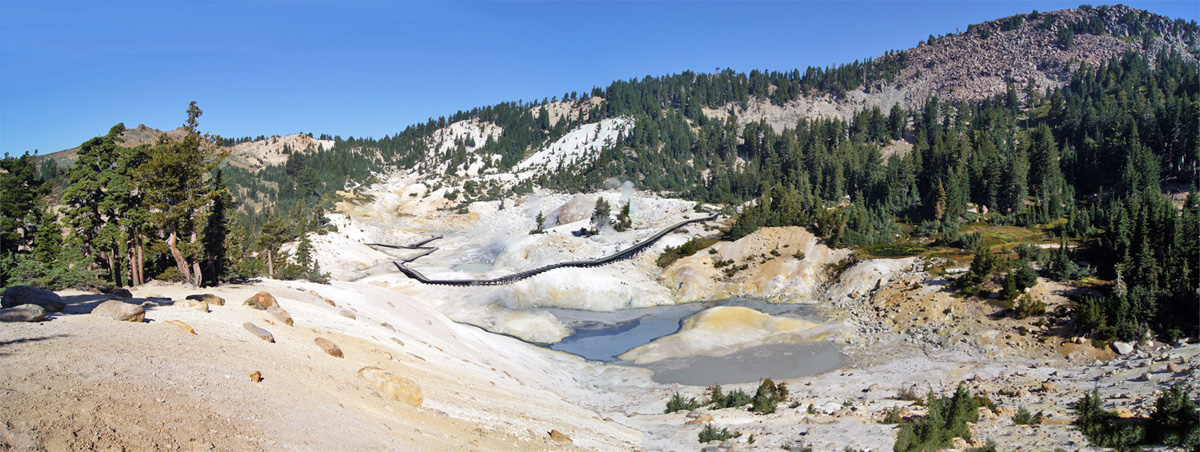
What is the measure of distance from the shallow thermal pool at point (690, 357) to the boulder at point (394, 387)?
21.6 metres

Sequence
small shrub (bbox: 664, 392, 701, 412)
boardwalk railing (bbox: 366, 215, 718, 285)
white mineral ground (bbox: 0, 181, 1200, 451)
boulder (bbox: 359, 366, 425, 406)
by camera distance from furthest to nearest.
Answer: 1. boardwalk railing (bbox: 366, 215, 718, 285)
2. small shrub (bbox: 664, 392, 701, 412)
3. boulder (bbox: 359, 366, 425, 406)
4. white mineral ground (bbox: 0, 181, 1200, 451)

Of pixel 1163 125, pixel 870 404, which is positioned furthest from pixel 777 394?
pixel 1163 125

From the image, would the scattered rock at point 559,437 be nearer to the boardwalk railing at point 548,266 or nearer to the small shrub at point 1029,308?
the small shrub at point 1029,308

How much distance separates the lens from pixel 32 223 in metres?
42.3

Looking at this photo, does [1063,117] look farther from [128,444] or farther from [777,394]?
[128,444]

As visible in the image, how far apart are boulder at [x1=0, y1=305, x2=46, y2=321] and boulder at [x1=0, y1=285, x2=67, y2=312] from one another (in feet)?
6.89

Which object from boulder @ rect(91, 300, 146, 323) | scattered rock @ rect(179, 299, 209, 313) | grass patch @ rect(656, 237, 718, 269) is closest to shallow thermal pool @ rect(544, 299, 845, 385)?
grass patch @ rect(656, 237, 718, 269)

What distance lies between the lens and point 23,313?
16031 millimetres

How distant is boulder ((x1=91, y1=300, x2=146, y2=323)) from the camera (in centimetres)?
1777

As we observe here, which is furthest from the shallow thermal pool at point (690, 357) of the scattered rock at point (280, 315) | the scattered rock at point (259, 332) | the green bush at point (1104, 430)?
the scattered rock at point (259, 332)

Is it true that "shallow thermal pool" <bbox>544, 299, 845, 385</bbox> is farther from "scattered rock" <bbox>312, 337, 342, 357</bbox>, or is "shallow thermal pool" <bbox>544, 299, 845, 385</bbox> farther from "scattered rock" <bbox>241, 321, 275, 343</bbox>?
"scattered rock" <bbox>241, 321, 275, 343</bbox>

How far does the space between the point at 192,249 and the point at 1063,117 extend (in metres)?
200

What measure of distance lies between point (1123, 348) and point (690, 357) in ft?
80.0

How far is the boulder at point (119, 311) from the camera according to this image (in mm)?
17766
